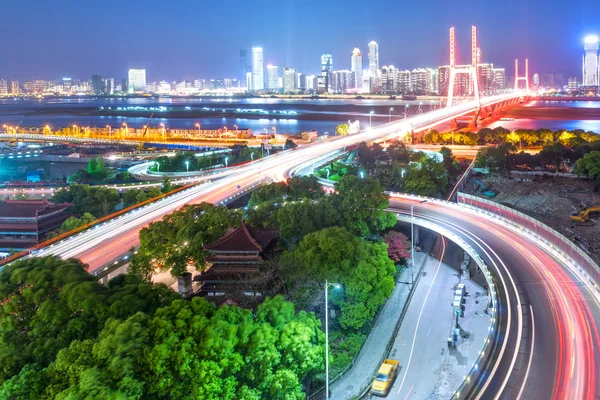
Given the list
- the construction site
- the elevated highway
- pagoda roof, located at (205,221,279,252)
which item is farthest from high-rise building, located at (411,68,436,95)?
pagoda roof, located at (205,221,279,252)

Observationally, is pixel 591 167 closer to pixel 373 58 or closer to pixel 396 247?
pixel 396 247

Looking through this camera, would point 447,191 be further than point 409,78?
No

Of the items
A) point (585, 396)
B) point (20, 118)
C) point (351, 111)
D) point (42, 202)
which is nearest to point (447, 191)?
point (42, 202)

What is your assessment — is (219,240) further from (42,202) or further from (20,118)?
(20,118)

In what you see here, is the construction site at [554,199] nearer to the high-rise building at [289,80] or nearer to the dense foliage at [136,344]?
the dense foliage at [136,344]

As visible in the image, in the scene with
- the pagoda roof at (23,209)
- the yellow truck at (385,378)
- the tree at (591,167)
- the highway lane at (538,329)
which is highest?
the tree at (591,167)

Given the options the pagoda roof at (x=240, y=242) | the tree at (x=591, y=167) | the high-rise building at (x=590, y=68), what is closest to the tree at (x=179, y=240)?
the pagoda roof at (x=240, y=242)
